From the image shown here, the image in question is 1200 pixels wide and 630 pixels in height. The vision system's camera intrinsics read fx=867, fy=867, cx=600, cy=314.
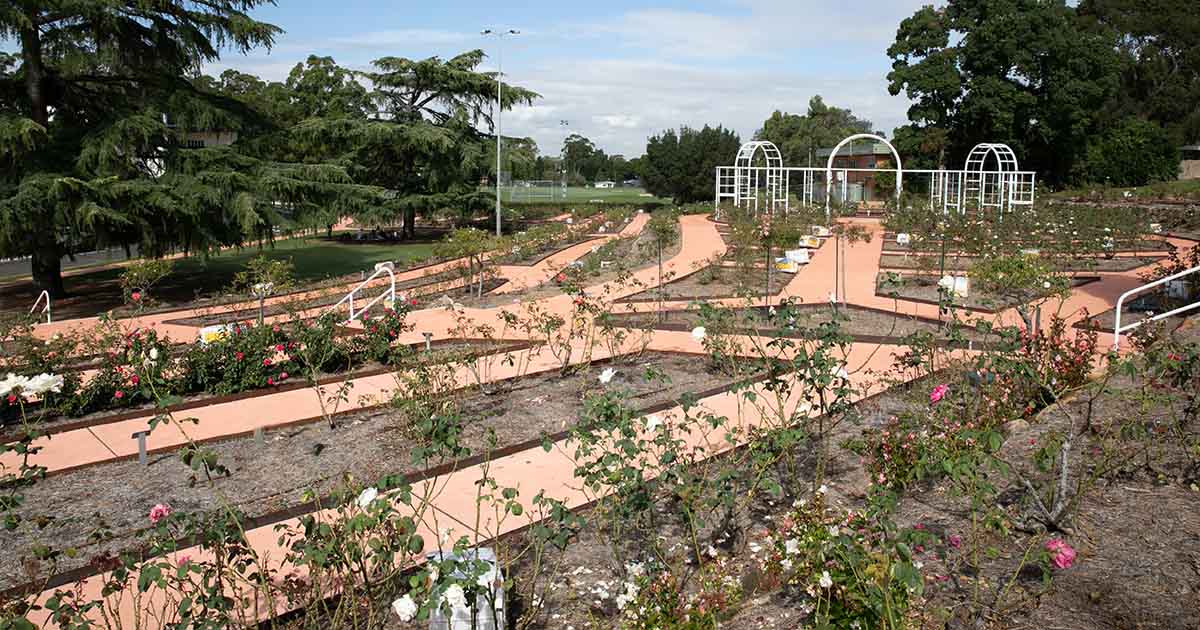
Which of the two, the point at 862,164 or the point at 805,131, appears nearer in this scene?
the point at 862,164

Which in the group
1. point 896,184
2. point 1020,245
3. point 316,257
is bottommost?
point 316,257

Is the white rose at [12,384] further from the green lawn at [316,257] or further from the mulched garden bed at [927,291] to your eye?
the green lawn at [316,257]

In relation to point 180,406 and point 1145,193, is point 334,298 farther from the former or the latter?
point 1145,193

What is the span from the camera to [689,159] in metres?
41.2

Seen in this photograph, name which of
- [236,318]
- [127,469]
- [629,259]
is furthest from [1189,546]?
[629,259]

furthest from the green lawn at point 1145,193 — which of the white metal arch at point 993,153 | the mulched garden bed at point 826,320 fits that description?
the mulched garden bed at point 826,320

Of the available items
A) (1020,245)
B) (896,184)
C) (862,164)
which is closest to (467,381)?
(1020,245)

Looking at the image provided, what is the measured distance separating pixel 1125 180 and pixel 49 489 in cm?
4286

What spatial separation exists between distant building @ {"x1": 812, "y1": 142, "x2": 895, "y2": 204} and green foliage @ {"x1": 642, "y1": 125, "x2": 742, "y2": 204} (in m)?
4.91

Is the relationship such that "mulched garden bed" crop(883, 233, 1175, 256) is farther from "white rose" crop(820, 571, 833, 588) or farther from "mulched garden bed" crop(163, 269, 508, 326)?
"white rose" crop(820, 571, 833, 588)

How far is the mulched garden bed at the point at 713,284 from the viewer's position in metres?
12.5

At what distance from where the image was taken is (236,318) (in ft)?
40.1

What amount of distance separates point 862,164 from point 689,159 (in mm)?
13294

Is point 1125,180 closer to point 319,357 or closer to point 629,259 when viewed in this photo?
point 629,259
